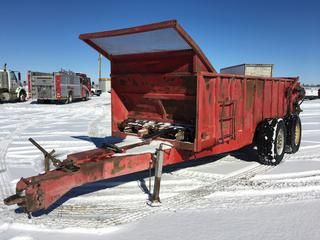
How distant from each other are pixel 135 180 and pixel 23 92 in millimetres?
23100

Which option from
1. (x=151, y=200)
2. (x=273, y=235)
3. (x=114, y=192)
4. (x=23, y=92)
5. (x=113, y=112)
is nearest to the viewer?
(x=273, y=235)

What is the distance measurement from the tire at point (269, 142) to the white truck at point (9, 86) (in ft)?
70.6

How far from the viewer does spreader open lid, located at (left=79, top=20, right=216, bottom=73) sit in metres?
3.87

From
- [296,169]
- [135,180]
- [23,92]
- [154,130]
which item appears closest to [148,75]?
[154,130]

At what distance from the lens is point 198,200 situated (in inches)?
156

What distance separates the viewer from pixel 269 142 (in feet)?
18.3

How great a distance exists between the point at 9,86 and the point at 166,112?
21053mm

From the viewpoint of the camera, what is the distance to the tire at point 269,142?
5.57m

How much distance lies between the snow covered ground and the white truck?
1861 cm

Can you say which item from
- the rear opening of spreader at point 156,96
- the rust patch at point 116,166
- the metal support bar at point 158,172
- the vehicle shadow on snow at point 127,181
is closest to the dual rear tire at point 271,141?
the vehicle shadow on snow at point 127,181

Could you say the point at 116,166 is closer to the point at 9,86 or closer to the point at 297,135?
the point at 297,135

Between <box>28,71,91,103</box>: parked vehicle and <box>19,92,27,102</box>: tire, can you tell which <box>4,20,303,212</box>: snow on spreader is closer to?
<box>28,71,91,103</box>: parked vehicle

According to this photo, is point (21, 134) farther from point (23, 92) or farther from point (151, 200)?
point (23, 92)

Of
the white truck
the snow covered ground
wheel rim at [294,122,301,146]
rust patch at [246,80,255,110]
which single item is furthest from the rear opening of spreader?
the white truck
